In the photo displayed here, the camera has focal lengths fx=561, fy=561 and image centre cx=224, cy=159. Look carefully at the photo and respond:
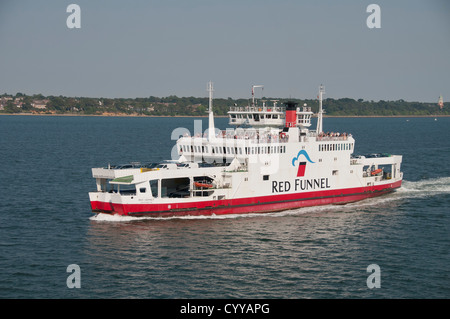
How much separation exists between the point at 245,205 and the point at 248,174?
264 cm

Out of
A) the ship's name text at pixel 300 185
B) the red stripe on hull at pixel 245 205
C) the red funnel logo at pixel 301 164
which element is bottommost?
the red stripe on hull at pixel 245 205

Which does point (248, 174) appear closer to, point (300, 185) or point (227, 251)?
point (300, 185)

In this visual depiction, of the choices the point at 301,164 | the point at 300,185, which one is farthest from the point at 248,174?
the point at 301,164

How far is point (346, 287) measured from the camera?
102 ft

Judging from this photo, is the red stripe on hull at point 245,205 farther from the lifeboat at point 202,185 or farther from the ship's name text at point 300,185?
the lifeboat at point 202,185

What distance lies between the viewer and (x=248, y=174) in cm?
4762

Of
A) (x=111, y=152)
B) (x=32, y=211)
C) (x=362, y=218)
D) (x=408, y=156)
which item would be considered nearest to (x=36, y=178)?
(x=32, y=211)

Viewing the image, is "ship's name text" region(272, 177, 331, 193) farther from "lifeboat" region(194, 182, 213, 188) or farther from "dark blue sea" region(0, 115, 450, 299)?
"lifeboat" region(194, 182, 213, 188)

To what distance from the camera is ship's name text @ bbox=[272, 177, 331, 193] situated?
4943 centimetres

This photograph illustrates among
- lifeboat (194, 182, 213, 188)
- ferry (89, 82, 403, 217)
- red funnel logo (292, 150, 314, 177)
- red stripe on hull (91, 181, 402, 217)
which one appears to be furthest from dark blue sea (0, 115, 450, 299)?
red funnel logo (292, 150, 314, 177)

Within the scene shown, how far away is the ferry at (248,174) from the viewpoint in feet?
145

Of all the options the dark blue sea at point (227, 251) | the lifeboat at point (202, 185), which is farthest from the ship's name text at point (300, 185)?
the lifeboat at point (202, 185)

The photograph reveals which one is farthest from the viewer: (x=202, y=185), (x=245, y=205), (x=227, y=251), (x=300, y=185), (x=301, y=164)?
(x=301, y=164)
